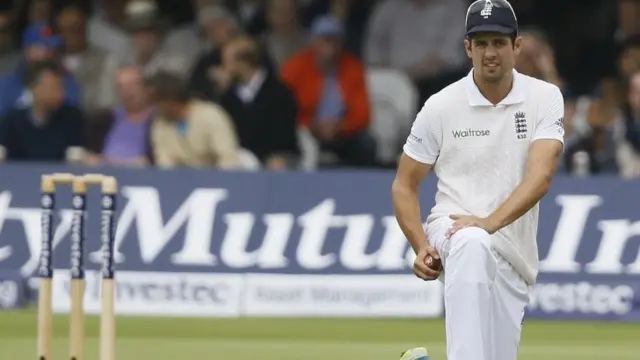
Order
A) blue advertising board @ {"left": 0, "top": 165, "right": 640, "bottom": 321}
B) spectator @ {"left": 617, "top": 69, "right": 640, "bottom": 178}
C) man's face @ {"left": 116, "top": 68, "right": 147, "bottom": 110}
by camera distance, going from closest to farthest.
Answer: blue advertising board @ {"left": 0, "top": 165, "right": 640, "bottom": 321} < spectator @ {"left": 617, "top": 69, "right": 640, "bottom": 178} < man's face @ {"left": 116, "top": 68, "right": 147, "bottom": 110}

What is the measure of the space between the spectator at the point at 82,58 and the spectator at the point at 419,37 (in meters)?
2.54

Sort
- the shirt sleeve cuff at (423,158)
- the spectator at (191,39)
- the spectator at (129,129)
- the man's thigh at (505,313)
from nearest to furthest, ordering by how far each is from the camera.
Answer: the man's thigh at (505,313) < the shirt sleeve cuff at (423,158) < the spectator at (129,129) < the spectator at (191,39)

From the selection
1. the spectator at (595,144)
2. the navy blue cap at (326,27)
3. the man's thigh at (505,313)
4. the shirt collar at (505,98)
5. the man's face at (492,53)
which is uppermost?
the navy blue cap at (326,27)

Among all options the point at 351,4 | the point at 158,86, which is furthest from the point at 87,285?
the point at 351,4

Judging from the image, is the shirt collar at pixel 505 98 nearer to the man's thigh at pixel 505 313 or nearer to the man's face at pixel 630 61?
the man's thigh at pixel 505 313

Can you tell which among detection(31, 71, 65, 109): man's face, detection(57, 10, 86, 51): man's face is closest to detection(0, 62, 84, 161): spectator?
detection(31, 71, 65, 109): man's face

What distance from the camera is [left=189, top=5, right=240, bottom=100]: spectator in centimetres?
1420

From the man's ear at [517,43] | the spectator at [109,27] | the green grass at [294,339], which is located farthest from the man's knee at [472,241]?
the spectator at [109,27]

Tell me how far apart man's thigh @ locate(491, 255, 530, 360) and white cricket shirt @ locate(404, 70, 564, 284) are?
2.3 inches

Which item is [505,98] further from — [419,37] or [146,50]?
[146,50]

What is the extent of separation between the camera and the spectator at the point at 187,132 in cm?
1320

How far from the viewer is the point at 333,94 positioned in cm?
1409

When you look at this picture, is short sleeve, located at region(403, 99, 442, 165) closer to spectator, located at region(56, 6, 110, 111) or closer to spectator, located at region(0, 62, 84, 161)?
spectator, located at region(0, 62, 84, 161)

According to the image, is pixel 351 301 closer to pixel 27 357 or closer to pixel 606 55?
pixel 27 357
